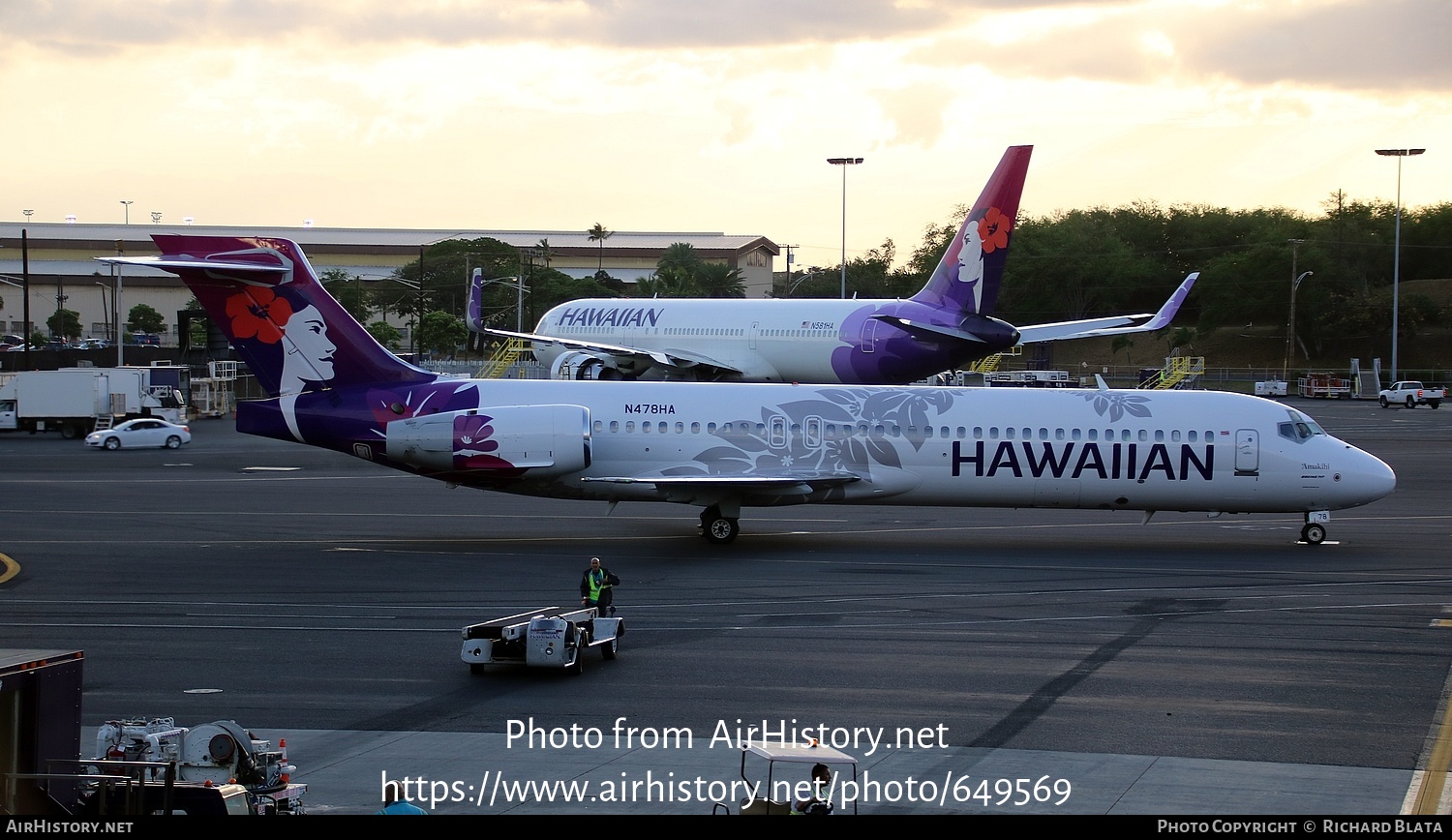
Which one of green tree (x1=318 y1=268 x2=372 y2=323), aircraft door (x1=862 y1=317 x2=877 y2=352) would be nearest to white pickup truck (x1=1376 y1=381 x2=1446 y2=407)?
aircraft door (x1=862 y1=317 x2=877 y2=352)

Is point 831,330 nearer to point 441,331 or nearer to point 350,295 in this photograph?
point 441,331

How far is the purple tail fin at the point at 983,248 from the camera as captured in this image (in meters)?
45.9

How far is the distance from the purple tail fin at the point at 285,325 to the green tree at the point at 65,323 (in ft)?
422

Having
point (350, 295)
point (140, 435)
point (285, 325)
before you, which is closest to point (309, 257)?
point (350, 295)

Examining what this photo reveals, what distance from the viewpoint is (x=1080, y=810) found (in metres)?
12.4

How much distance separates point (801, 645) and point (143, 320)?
148 meters

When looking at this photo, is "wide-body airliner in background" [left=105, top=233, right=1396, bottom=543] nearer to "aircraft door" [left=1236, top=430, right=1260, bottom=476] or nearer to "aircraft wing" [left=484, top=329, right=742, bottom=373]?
"aircraft door" [left=1236, top=430, right=1260, bottom=476]

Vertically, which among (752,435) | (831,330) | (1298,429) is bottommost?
(752,435)

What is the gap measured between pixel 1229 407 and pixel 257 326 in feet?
73.2

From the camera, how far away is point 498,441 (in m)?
29.4

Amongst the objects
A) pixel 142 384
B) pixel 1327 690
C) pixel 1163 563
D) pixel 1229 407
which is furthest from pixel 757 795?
pixel 142 384

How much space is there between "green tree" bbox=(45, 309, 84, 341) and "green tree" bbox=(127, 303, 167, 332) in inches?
283

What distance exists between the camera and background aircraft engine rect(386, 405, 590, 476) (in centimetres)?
2931

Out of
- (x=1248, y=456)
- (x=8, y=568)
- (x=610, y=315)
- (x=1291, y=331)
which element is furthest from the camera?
(x=1291, y=331)
